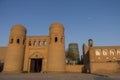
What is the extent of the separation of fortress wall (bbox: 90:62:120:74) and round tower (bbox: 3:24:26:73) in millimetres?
17931

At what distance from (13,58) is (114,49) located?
2823 cm

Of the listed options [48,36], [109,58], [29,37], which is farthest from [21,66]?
[109,58]

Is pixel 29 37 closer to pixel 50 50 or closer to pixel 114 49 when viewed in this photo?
pixel 50 50

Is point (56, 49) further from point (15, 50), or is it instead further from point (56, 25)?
point (15, 50)

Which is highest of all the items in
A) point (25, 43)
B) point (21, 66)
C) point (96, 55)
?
point (25, 43)

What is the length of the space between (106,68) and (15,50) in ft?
71.7

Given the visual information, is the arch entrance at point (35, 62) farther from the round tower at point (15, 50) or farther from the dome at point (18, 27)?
the dome at point (18, 27)

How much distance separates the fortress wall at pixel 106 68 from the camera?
1051 inches

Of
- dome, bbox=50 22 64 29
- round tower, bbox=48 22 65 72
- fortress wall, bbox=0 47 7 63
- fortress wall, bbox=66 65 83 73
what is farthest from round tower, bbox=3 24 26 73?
fortress wall, bbox=66 65 83 73

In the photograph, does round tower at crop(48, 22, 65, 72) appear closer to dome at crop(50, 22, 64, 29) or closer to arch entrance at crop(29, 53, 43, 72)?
dome at crop(50, 22, 64, 29)

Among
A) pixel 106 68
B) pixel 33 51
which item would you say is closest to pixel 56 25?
pixel 33 51

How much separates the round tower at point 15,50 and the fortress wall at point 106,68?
17.9 m

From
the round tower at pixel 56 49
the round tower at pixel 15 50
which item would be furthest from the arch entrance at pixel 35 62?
the round tower at pixel 56 49

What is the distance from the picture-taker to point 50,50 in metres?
33.2
